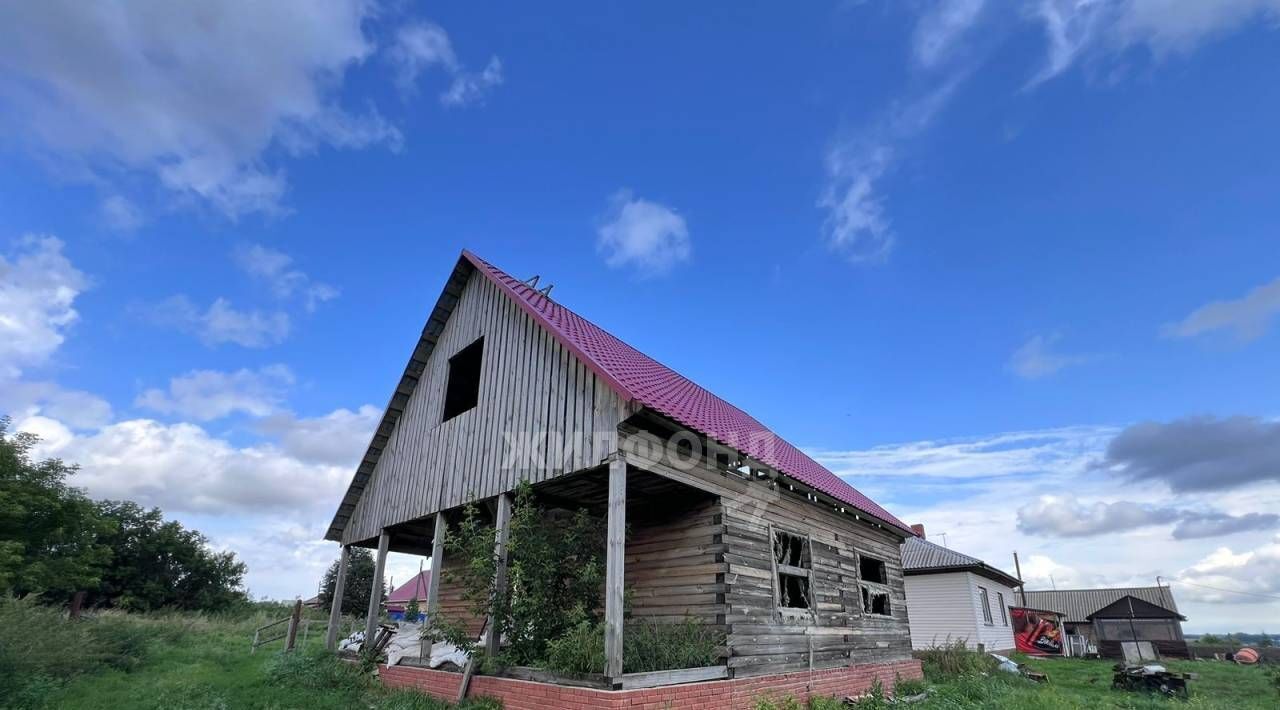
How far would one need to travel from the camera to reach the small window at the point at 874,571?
50.7 feet

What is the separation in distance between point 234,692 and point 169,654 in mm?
8856

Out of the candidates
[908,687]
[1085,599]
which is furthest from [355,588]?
[1085,599]

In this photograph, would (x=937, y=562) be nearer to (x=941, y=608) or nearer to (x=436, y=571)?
(x=941, y=608)

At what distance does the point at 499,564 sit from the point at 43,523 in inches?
1189

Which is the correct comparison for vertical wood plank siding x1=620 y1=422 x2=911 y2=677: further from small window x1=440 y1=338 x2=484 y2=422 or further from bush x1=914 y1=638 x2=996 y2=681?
small window x1=440 y1=338 x2=484 y2=422

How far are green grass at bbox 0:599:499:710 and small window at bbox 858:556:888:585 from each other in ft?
33.7

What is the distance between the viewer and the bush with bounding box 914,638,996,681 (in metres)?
16.1

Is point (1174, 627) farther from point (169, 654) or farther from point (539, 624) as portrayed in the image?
point (169, 654)

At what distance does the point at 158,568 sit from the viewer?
4322cm

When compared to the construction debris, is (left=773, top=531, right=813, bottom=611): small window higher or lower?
higher

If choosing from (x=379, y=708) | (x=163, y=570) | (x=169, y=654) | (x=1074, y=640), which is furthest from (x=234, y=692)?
(x=163, y=570)

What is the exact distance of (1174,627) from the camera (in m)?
36.0

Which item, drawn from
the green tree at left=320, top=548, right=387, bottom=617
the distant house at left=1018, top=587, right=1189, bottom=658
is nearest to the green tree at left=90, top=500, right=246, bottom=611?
the green tree at left=320, top=548, right=387, bottom=617

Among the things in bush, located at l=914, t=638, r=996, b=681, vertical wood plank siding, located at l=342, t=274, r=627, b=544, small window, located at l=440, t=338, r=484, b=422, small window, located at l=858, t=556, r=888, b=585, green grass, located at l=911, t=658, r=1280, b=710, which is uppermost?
small window, located at l=440, t=338, r=484, b=422
